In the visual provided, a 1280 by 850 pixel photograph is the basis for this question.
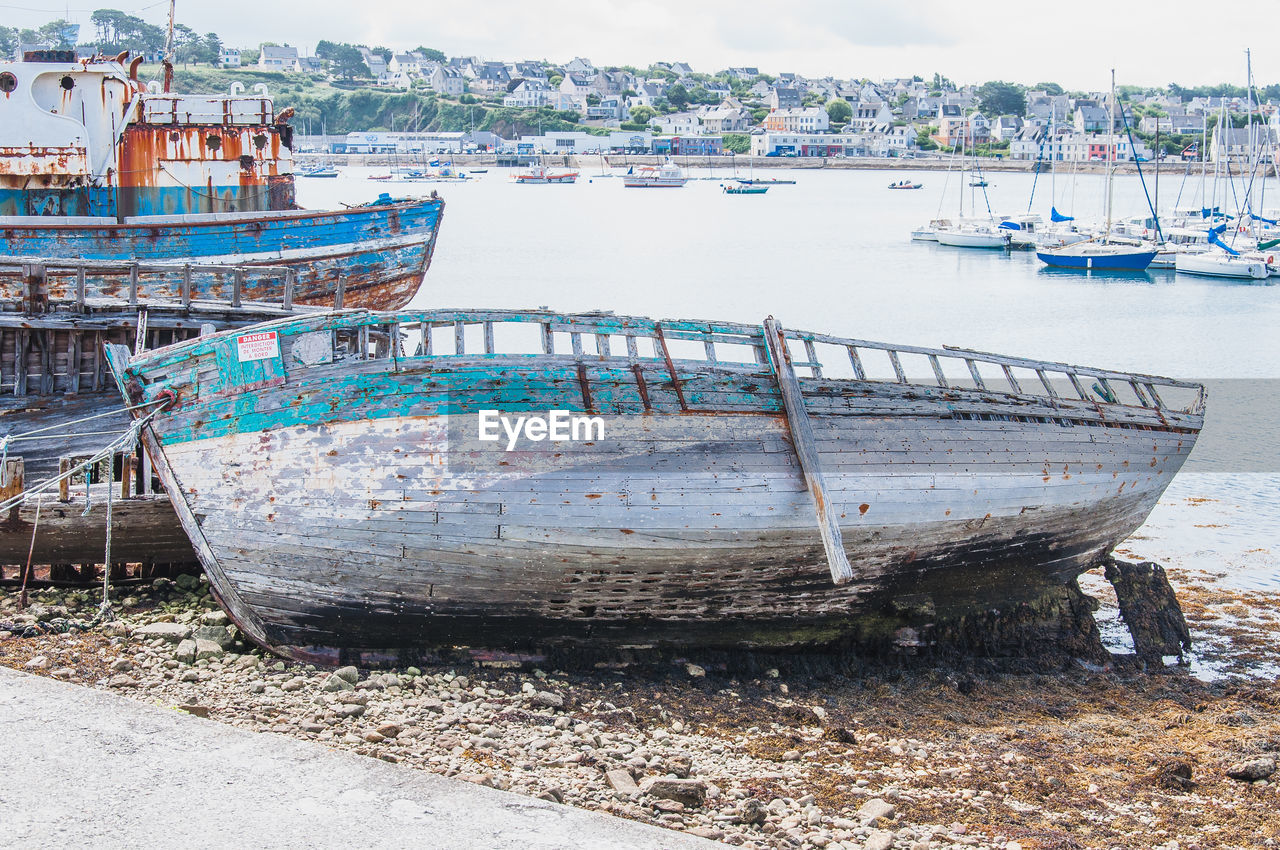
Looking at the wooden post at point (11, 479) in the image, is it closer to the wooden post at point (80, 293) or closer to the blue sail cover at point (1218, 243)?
A: the wooden post at point (80, 293)

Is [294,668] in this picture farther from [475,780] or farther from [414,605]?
[475,780]

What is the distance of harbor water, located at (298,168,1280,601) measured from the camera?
19438mm

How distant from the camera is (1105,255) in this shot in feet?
183

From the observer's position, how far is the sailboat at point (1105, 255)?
54969mm

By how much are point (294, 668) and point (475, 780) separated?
3.01m

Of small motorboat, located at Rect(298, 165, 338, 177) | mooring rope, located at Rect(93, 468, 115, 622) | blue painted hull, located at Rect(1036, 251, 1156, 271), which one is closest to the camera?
mooring rope, located at Rect(93, 468, 115, 622)

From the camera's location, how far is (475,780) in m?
8.06

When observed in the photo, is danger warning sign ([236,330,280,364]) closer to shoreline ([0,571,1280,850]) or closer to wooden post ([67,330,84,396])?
shoreline ([0,571,1280,850])

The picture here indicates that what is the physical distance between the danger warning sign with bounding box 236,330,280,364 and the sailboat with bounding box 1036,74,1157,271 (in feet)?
168

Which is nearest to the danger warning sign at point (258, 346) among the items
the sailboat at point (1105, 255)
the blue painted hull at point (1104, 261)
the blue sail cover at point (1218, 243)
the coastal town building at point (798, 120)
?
the sailboat at point (1105, 255)

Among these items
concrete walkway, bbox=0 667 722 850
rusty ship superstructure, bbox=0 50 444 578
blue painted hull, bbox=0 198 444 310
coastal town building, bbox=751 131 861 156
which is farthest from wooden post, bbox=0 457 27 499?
coastal town building, bbox=751 131 861 156

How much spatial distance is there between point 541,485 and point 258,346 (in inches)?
107

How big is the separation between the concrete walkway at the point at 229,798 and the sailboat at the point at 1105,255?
176ft
